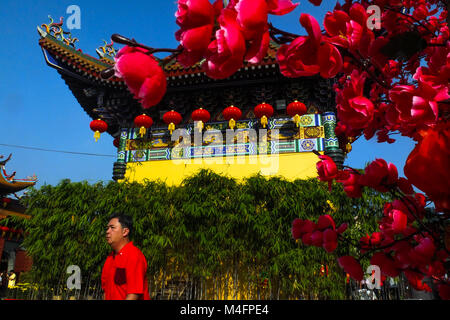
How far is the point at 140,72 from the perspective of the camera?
64cm

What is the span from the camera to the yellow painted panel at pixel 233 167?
5980 millimetres

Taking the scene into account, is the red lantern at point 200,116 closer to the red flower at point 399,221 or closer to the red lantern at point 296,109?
the red lantern at point 296,109

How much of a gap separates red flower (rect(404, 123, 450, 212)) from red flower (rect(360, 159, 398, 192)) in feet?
0.91

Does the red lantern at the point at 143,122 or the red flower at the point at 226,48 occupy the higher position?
the red lantern at the point at 143,122

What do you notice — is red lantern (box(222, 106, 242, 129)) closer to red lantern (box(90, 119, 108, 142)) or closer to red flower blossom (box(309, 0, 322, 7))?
red lantern (box(90, 119, 108, 142))

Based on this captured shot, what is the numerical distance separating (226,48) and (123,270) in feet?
6.21

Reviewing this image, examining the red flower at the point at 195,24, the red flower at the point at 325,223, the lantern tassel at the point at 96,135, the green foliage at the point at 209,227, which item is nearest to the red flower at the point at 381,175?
the red flower at the point at 325,223

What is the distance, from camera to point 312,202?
5133 mm

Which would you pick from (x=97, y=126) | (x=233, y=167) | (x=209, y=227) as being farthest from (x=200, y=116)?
(x=97, y=126)

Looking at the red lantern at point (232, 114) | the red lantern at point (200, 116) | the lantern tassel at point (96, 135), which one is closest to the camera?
the red lantern at point (232, 114)

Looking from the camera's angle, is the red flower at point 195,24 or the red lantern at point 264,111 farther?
the red lantern at point 264,111

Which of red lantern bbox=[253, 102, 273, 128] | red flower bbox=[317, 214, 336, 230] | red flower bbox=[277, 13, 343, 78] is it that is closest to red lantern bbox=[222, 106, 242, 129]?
red lantern bbox=[253, 102, 273, 128]

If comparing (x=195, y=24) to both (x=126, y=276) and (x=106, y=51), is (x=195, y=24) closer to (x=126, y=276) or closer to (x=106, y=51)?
(x=126, y=276)
